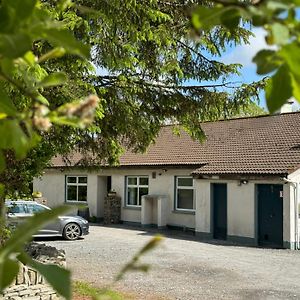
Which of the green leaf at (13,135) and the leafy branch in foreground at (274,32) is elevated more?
the leafy branch in foreground at (274,32)

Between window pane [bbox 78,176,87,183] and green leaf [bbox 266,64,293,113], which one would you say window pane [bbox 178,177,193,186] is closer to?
window pane [bbox 78,176,87,183]

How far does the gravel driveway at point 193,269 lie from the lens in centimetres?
1205

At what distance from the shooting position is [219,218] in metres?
23.0

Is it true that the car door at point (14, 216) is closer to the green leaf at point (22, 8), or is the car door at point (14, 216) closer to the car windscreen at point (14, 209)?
the car windscreen at point (14, 209)

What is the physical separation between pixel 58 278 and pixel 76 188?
31.8m

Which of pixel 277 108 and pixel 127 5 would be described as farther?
pixel 127 5

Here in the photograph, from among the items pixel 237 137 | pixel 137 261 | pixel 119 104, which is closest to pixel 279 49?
pixel 137 261

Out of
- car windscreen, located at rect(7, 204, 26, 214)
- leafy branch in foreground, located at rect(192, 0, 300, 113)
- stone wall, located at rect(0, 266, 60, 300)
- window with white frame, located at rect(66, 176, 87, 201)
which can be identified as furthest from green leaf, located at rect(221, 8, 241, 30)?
window with white frame, located at rect(66, 176, 87, 201)

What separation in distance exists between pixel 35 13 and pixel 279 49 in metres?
0.48

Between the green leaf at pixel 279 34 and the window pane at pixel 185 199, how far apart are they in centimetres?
2475

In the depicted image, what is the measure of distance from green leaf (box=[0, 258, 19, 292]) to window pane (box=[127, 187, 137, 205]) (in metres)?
27.9

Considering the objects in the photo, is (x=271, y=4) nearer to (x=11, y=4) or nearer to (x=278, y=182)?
(x=11, y=4)

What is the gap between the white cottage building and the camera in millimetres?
20469

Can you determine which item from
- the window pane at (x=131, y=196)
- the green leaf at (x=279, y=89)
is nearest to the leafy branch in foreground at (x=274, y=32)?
the green leaf at (x=279, y=89)
